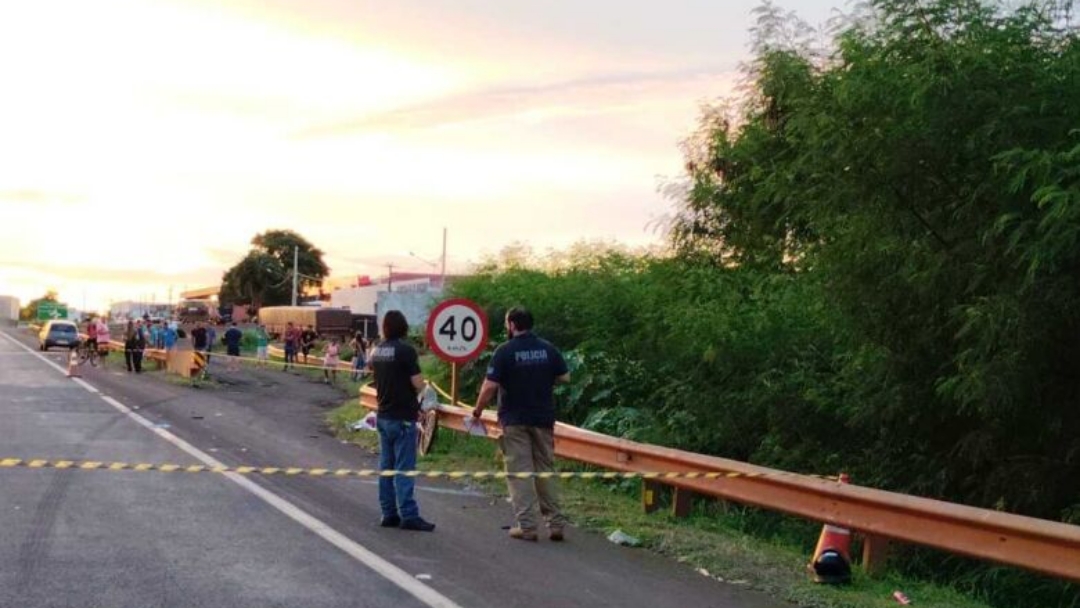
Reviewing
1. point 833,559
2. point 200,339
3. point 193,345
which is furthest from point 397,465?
point 193,345

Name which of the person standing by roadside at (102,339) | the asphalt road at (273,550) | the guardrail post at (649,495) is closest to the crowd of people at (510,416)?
the asphalt road at (273,550)

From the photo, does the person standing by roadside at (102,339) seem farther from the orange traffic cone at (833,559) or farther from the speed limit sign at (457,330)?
the orange traffic cone at (833,559)

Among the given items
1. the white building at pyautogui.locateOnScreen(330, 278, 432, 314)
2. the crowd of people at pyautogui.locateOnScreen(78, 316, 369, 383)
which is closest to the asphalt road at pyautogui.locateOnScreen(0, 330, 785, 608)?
the crowd of people at pyautogui.locateOnScreen(78, 316, 369, 383)

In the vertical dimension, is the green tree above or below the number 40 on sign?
above

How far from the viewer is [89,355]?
35.0 m

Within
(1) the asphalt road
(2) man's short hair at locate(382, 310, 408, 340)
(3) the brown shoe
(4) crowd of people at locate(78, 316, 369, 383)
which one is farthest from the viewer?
(4) crowd of people at locate(78, 316, 369, 383)

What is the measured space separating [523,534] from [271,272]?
448ft

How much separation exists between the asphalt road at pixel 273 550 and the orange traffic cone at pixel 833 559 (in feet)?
2.12

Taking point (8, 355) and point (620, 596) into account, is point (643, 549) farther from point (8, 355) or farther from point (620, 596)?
point (8, 355)

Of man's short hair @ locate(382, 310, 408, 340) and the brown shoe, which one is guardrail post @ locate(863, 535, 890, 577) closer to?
the brown shoe

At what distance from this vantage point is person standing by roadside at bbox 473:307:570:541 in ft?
28.5

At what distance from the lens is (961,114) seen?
28.2ft

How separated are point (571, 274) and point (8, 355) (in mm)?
31557

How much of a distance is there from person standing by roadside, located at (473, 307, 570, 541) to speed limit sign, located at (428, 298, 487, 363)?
437 cm
